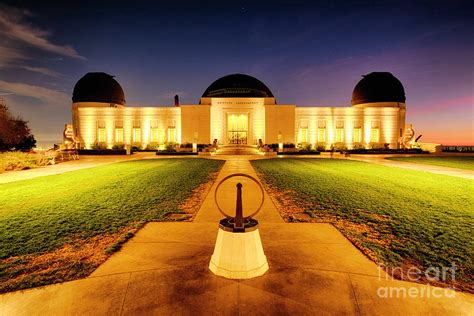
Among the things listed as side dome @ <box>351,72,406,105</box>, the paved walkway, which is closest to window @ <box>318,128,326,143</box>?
side dome @ <box>351,72,406,105</box>

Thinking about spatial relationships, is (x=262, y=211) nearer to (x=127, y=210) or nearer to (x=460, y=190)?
(x=127, y=210)

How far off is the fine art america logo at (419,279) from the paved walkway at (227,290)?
0.02 metres

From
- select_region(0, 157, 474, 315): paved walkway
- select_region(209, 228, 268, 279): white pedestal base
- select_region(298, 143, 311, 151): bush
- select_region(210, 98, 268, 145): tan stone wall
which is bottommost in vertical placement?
select_region(0, 157, 474, 315): paved walkway

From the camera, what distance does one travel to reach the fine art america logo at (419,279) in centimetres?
333

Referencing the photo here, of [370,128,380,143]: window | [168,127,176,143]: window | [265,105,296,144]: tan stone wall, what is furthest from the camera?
[370,128,380,143]: window

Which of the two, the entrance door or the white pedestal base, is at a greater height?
the entrance door

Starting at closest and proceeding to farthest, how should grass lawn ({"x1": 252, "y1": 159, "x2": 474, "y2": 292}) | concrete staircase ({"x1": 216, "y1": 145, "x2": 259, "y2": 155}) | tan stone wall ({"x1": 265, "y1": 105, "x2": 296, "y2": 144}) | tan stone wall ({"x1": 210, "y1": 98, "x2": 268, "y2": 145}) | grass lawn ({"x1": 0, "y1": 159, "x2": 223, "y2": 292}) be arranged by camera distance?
grass lawn ({"x1": 0, "y1": 159, "x2": 223, "y2": 292})
grass lawn ({"x1": 252, "y1": 159, "x2": 474, "y2": 292})
concrete staircase ({"x1": 216, "y1": 145, "x2": 259, "y2": 155})
tan stone wall ({"x1": 265, "y1": 105, "x2": 296, "y2": 144})
tan stone wall ({"x1": 210, "y1": 98, "x2": 268, "y2": 145})

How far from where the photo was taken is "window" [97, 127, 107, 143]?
41156 millimetres

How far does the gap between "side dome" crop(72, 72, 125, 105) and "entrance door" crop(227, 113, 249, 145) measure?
2162 cm

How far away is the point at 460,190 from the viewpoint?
10359 millimetres

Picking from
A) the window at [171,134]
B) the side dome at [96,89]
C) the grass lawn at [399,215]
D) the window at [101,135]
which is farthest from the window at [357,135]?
the side dome at [96,89]

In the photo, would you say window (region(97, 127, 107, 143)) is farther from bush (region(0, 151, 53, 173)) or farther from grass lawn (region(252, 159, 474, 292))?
grass lawn (region(252, 159, 474, 292))

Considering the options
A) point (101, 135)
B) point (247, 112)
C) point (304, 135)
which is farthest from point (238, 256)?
point (101, 135)

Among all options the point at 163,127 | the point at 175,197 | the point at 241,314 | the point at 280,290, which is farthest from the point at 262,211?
the point at 163,127
